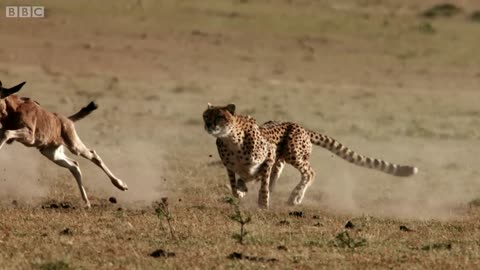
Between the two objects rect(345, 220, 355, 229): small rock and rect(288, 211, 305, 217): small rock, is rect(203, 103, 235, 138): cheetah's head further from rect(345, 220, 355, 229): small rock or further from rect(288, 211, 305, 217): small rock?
rect(345, 220, 355, 229): small rock

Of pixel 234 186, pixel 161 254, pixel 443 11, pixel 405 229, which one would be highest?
pixel 161 254

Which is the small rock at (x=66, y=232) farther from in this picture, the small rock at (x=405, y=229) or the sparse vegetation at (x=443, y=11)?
the sparse vegetation at (x=443, y=11)

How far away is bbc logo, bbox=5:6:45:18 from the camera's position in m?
36.9

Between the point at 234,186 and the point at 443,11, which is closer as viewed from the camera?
the point at 234,186

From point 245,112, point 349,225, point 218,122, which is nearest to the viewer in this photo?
point 349,225

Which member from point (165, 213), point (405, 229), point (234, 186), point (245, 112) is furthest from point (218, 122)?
point (245, 112)

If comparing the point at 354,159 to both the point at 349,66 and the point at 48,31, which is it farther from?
the point at 48,31

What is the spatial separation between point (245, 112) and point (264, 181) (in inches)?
436

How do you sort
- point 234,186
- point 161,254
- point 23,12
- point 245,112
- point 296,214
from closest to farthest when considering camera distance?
point 161,254
point 296,214
point 234,186
point 245,112
point 23,12

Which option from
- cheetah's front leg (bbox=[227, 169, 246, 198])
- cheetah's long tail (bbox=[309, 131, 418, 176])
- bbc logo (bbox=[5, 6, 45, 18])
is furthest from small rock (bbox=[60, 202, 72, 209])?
bbc logo (bbox=[5, 6, 45, 18])

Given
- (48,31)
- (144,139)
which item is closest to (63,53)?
(48,31)

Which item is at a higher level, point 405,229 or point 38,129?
point 38,129

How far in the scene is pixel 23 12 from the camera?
37750 millimetres

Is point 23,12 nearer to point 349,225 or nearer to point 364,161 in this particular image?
point 364,161
